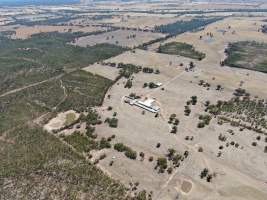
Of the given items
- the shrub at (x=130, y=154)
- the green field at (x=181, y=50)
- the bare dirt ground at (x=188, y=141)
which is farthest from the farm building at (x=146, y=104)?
the green field at (x=181, y=50)

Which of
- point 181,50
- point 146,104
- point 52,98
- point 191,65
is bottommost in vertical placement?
point 52,98

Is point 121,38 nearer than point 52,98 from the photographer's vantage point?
No

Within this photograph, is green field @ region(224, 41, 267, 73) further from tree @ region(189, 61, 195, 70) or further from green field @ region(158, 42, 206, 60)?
green field @ region(158, 42, 206, 60)

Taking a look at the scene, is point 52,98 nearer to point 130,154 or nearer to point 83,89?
point 83,89

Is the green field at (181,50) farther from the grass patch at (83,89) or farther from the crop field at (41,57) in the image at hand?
the grass patch at (83,89)

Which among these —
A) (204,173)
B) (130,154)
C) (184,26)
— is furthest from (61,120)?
(184,26)

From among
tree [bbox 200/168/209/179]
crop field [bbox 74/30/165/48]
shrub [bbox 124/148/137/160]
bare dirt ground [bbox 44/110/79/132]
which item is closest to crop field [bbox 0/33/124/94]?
crop field [bbox 74/30/165/48]
